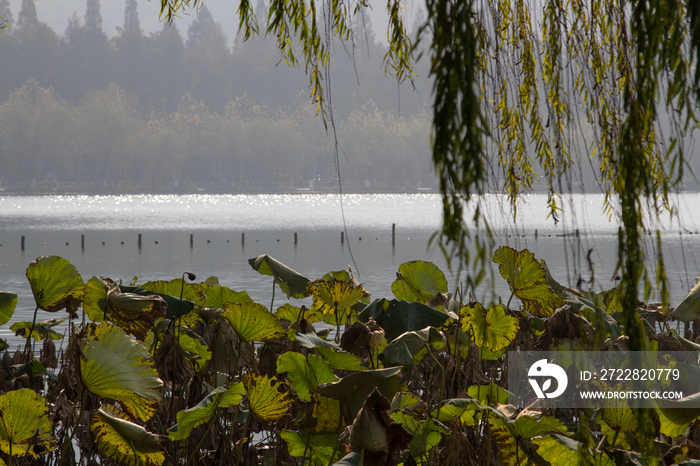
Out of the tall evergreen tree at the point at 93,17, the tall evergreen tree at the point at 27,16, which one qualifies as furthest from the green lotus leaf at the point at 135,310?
the tall evergreen tree at the point at 93,17

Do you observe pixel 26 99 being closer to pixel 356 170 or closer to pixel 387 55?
pixel 356 170

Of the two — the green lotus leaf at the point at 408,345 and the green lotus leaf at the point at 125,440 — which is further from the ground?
the green lotus leaf at the point at 408,345

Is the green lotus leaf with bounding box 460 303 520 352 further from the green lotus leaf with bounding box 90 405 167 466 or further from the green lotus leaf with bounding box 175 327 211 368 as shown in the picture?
the green lotus leaf with bounding box 90 405 167 466

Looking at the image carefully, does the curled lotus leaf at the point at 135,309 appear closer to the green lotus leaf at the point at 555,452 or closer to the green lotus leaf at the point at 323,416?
the green lotus leaf at the point at 323,416

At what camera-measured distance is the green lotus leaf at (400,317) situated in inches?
107

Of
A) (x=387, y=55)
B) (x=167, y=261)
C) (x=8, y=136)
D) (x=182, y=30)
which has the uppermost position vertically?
(x=182, y=30)

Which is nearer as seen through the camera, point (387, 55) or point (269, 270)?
point (387, 55)

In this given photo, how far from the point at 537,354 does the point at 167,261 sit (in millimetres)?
20562

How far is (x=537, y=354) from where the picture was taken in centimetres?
294

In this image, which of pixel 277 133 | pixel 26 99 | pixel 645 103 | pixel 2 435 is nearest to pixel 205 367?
pixel 2 435

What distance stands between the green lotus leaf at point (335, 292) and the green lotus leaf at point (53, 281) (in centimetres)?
93

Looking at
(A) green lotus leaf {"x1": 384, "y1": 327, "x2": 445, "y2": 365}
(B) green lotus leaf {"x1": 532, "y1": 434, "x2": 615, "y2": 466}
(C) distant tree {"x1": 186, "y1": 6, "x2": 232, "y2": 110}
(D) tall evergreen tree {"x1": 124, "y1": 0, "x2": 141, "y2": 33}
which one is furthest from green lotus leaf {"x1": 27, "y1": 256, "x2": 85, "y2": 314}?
(D) tall evergreen tree {"x1": 124, "y1": 0, "x2": 141, "y2": 33}

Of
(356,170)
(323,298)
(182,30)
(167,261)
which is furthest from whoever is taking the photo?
(182,30)

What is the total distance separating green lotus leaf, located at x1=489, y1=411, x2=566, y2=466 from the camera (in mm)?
1926
